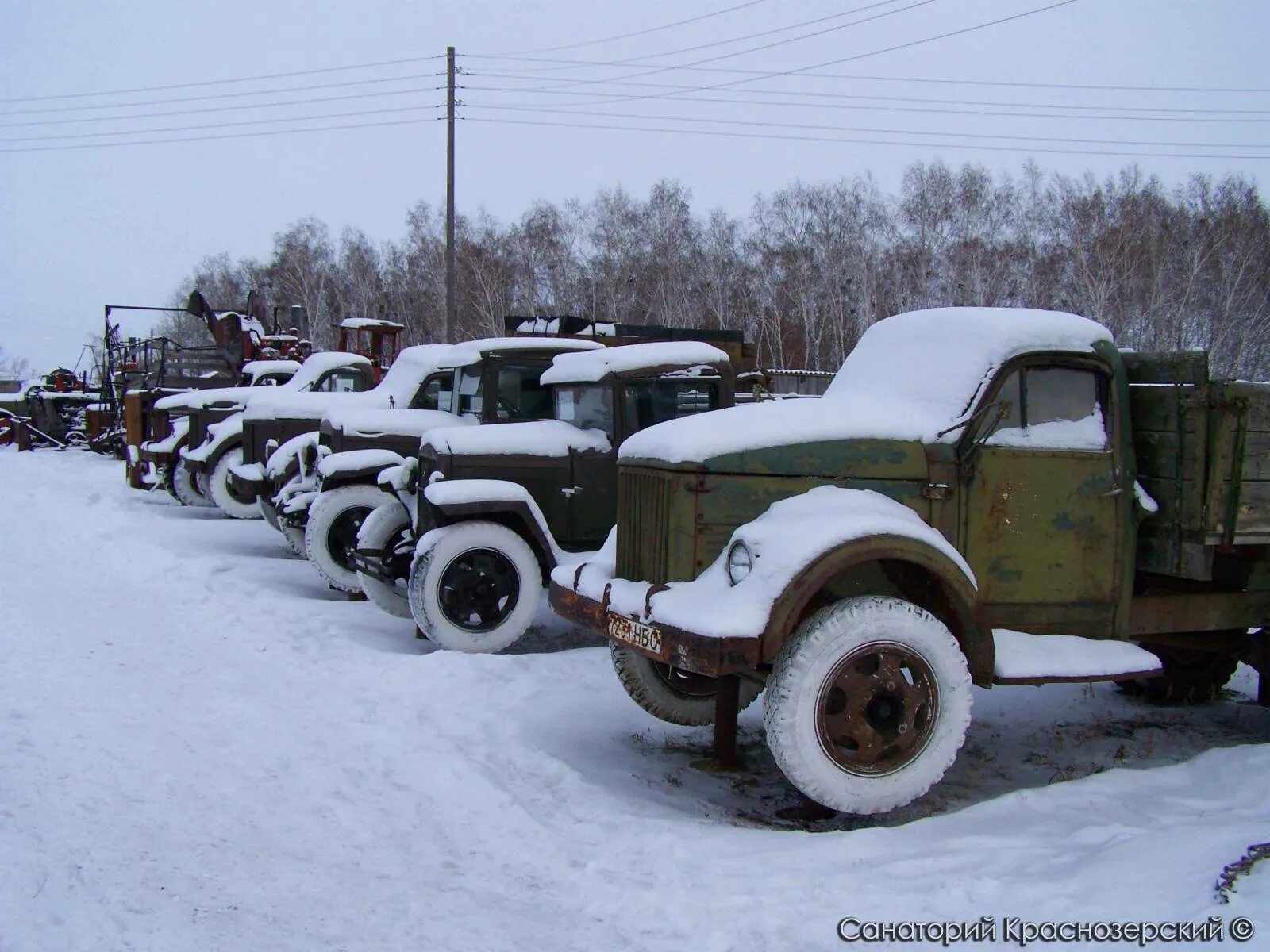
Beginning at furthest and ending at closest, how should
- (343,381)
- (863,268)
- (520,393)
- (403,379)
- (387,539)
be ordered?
(863,268) → (343,381) → (403,379) → (520,393) → (387,539)

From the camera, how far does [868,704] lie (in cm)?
440

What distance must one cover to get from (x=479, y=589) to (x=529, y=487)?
825 millimetres

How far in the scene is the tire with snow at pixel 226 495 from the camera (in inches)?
555

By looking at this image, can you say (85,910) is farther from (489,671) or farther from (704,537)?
(489,671)

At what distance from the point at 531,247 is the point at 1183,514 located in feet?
130

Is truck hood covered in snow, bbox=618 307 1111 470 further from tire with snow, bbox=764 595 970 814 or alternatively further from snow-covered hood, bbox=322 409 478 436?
snow-covered hood, bbox=322 409 478 436

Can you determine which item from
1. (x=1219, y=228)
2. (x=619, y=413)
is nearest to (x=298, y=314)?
(x=619, y=413)

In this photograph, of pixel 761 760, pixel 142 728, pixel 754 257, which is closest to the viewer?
pixel 142 728

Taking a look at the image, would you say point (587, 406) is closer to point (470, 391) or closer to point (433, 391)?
point (470, 391)

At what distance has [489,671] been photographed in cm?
662

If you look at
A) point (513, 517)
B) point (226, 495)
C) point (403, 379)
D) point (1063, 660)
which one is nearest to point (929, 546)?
point (1063, 660)

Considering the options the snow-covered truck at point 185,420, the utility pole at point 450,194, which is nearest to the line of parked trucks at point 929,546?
the snow-covered truck at point 185,420

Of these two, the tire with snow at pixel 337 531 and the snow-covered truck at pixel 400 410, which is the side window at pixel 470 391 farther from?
the tire with snow at pixel 337 531

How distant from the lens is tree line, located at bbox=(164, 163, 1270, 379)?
31.5m
